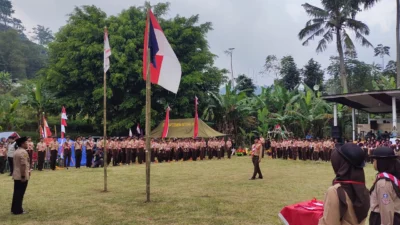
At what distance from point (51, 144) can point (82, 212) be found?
37.9 ft

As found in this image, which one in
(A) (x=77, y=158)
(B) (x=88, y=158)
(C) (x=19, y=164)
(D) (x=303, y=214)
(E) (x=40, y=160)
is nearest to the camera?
(D) (x=303, y=214)

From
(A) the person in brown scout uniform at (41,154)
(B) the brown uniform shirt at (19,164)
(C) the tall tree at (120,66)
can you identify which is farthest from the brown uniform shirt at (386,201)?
(C) the tall tree at (120,66)

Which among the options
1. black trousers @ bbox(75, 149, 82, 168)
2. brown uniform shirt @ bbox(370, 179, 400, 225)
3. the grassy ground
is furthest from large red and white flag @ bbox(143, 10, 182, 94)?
black trousers @ bbox(75, 149, 82, 168)

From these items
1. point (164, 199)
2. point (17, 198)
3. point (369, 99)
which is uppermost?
point (369, 99)

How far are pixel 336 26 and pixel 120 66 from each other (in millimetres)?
18821

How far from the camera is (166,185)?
12.4 m

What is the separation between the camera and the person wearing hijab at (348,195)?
305 centimetres

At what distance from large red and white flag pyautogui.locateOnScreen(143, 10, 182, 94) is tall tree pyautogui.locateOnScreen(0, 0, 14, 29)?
112 meters

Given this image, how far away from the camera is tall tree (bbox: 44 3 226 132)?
1066 inches

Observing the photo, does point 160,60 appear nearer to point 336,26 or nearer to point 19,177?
point 19,177

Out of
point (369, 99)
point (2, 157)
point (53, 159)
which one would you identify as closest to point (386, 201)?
point (53, 159)

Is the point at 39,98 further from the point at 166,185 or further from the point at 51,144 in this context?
the point at 166,185

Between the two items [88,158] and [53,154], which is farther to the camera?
[88,158]

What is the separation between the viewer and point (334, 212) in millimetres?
3039
